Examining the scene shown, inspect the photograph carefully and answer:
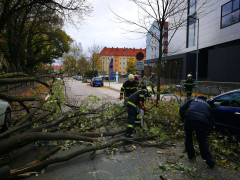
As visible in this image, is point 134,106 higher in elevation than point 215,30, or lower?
lower

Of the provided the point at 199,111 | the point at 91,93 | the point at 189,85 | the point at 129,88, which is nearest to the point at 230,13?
the point at 189,85

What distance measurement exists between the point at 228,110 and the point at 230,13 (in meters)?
16.6

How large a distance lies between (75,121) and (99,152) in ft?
5.69

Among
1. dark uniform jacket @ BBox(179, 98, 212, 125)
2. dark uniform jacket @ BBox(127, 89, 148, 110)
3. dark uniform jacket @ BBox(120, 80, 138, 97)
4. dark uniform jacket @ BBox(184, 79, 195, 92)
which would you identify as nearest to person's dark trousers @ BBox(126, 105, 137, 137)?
dark uniform jacket @ BBox(127, 89, 148, 110)

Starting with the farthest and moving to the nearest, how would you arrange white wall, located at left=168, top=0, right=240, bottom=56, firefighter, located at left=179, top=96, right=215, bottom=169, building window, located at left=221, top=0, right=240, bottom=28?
white wall, located at left=168, top=0, right=240, bottom=56, building window, located at left=221, top=0, right=240, bottom=28, firefighter, located at left=179, top=96, right=215, bottom=169

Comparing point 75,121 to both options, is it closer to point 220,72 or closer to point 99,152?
point 99,152

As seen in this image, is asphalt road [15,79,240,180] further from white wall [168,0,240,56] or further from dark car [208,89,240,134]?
white wall [168,0,240,56]

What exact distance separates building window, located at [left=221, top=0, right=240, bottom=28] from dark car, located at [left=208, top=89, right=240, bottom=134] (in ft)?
49.8

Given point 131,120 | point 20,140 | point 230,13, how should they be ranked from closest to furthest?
point 20,140
point 131,120
point 230,13

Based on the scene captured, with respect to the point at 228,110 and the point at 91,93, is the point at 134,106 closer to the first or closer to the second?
the point at 228,110

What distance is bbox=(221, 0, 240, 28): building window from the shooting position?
15.9 m

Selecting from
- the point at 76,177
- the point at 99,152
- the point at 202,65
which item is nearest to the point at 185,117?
the point at 99,152

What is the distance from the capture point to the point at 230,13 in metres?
16.9

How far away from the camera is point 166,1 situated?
26.9ft
